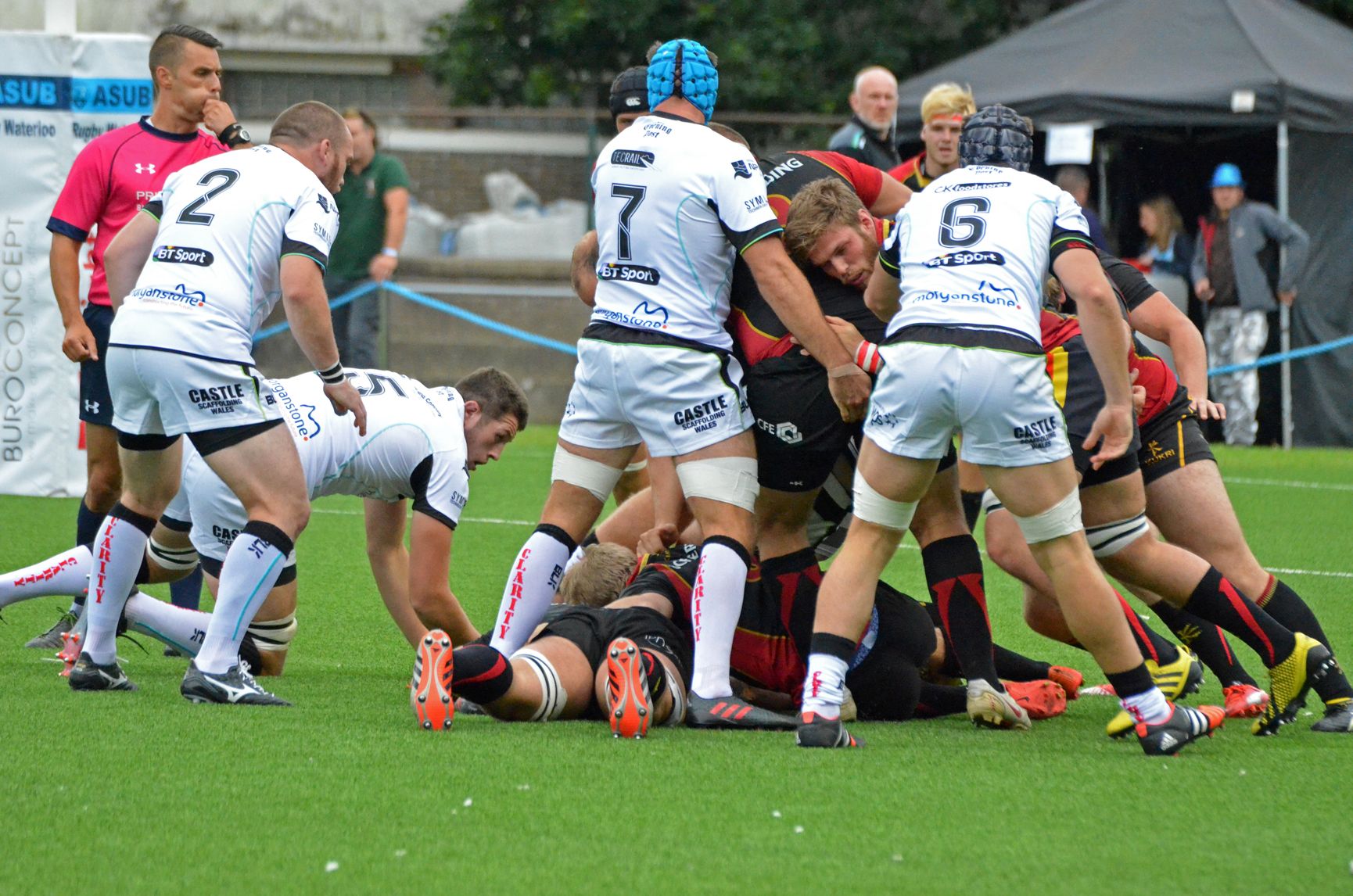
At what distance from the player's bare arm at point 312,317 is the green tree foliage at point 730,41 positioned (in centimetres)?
1313

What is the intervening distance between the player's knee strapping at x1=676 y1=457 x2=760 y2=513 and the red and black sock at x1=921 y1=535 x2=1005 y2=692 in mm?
611

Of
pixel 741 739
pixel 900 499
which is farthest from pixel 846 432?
pixel 741 739

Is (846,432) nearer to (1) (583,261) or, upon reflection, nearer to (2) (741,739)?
(2) (741,739)

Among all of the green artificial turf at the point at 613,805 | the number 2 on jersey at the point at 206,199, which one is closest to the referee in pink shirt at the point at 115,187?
the number 2 on jersey at the point at 206,199

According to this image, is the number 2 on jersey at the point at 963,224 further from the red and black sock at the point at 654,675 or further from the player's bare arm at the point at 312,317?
the player's bare arm at the point at 312,317

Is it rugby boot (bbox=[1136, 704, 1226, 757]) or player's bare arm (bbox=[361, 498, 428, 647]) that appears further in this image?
player's bare arm (bbox=[361, 498, 428, 647])

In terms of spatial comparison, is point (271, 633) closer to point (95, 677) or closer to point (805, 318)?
point (95, 677)

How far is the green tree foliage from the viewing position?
17.7 metres

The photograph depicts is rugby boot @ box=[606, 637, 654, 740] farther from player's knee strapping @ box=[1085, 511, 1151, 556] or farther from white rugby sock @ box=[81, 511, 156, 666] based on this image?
white rugby sock @ box=[81, 511, 156, 666]

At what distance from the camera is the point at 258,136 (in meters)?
17.7

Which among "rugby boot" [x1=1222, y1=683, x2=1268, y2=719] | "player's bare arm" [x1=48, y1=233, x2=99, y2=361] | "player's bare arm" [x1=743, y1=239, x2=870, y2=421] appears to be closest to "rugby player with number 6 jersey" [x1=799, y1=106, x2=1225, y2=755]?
"player's bare arm" [x1=743, y1=239, x2=870, y2=421]

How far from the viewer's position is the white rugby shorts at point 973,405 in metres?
4.22

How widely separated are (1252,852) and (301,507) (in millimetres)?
2827

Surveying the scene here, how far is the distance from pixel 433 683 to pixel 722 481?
1011 millimetres
